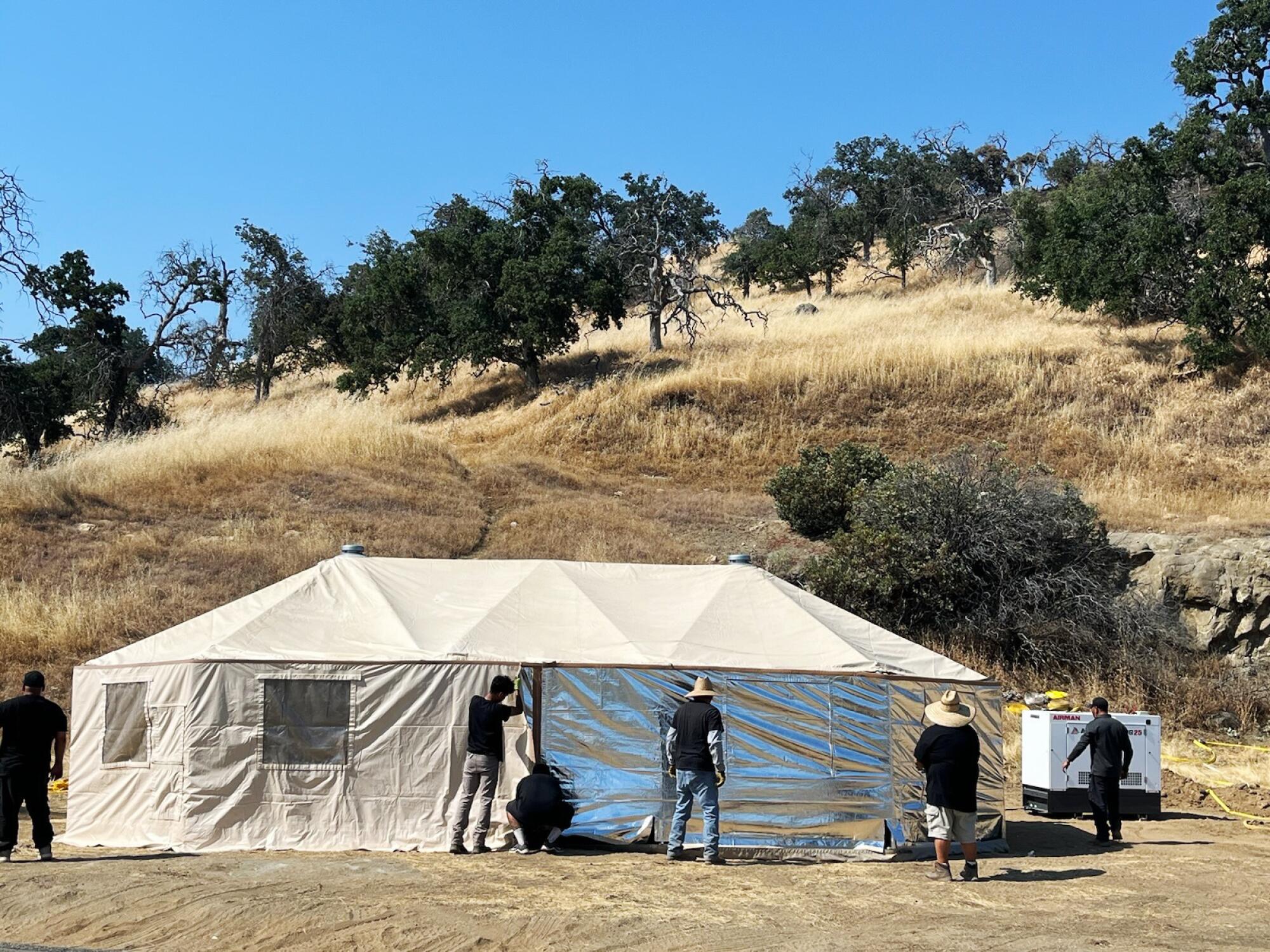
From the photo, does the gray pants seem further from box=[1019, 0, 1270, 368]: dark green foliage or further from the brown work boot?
box=[1019, 0, 1270, 368]: dark green foliage

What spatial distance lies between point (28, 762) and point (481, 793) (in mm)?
3954

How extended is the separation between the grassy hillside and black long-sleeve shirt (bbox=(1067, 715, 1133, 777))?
1098 cm

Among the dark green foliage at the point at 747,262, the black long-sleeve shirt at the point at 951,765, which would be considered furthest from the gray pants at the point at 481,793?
the dark green foliage at the point at 747,262

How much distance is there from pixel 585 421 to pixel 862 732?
75.7ft

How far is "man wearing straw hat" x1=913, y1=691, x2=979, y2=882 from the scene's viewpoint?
11.0m

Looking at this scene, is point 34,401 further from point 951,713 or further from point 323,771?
point 951,713

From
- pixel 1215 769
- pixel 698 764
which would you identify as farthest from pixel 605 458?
pixel 698 764

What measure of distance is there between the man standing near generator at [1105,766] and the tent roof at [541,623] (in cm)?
161

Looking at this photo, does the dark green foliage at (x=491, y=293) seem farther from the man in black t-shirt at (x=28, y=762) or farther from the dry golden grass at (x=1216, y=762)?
the man in black t-shirt at (x=28, y=762)

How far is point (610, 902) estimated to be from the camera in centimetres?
944

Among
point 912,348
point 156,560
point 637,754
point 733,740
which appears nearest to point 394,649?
point 637,754

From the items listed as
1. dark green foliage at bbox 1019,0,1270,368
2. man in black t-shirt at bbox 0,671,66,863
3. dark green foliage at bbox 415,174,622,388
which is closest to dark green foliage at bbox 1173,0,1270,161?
dark green foliage at bbox 1019,0,1270,368

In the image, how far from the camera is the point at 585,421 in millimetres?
34812

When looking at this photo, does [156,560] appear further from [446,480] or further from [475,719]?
[475,719]
